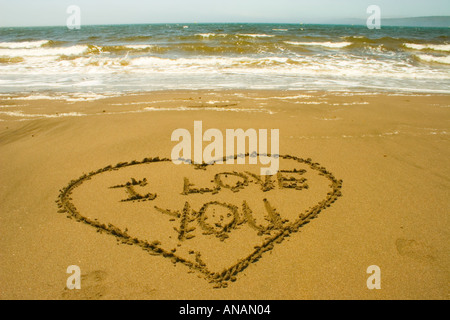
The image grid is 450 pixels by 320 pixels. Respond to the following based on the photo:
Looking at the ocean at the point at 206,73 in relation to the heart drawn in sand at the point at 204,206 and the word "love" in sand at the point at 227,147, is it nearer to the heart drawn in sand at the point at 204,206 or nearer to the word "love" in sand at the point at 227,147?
the word "love" in sand at the point at 227,147

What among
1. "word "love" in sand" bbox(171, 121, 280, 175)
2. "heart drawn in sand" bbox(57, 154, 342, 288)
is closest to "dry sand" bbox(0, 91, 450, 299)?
"heart drawn in sand" bbox(57, 154, 342, 288)

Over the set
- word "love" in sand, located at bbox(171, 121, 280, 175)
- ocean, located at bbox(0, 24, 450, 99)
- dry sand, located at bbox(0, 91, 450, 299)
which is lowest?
dry sand, located at bbox(0, 91, 450, 299)

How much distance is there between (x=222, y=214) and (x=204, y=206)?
0.21m

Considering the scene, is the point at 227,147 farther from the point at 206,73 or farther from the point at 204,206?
the point at 206,73

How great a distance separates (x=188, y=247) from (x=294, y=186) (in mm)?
1380

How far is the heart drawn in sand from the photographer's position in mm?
2238

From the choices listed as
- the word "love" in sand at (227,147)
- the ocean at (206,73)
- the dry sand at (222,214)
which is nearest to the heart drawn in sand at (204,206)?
the dry sand at (222,214)

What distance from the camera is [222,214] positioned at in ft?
8.74

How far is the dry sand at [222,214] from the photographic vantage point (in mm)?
1985

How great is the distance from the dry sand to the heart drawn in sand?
0.01m

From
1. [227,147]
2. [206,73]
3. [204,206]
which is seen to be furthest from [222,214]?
[206,73]

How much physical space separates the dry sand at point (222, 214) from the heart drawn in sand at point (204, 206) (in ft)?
0.04

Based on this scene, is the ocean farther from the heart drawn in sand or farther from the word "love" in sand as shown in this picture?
the heart drawn in sand
